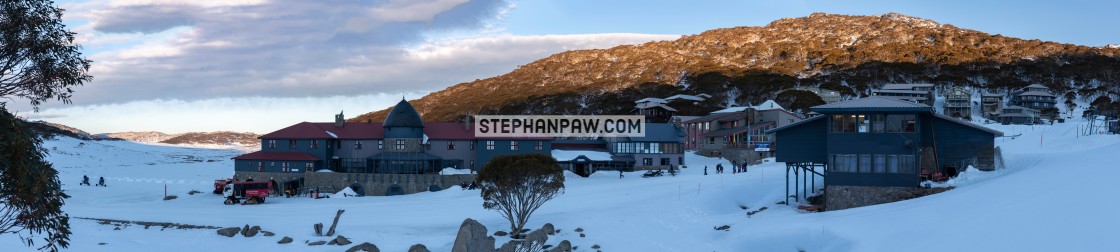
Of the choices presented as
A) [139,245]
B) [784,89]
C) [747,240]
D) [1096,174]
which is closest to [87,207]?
[139,245]

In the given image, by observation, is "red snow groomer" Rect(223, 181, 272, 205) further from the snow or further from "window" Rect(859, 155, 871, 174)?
"window" Rect(859, 155, 871, 174)

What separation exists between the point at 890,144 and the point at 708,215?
33.8 feet

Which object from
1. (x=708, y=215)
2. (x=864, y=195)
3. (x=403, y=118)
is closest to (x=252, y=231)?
(x=708, y=215)

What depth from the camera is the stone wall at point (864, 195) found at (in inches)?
1483

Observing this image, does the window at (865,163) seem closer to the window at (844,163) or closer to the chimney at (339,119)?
the window at (844,163)

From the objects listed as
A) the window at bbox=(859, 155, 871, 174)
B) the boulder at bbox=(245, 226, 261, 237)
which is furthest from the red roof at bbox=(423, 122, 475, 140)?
the window at bbox=(859, 155, 871, 174)

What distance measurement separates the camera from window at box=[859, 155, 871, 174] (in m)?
38.7

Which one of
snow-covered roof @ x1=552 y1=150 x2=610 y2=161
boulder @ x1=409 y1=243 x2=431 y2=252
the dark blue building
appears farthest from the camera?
snow-covered roof @ x1=552 y1=150 x2=610 y2=161

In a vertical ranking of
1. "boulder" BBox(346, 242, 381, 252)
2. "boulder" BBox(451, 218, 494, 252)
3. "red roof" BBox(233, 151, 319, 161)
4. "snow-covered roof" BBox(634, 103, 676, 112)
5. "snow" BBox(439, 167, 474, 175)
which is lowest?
"boulder" BBox(346, 242, 381, 252)

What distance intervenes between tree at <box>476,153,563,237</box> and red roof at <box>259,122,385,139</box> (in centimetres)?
3828

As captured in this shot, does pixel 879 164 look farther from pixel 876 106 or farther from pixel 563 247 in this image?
pixel 563 247

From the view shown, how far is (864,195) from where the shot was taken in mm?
38844

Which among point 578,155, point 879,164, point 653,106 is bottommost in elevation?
point 578,155

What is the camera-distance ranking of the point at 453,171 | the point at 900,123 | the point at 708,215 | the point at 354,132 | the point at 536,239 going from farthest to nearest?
the point at 354,132 → the point at 453,171 → the point at 708,215 → the point at 900,123 → the point at 536,239
